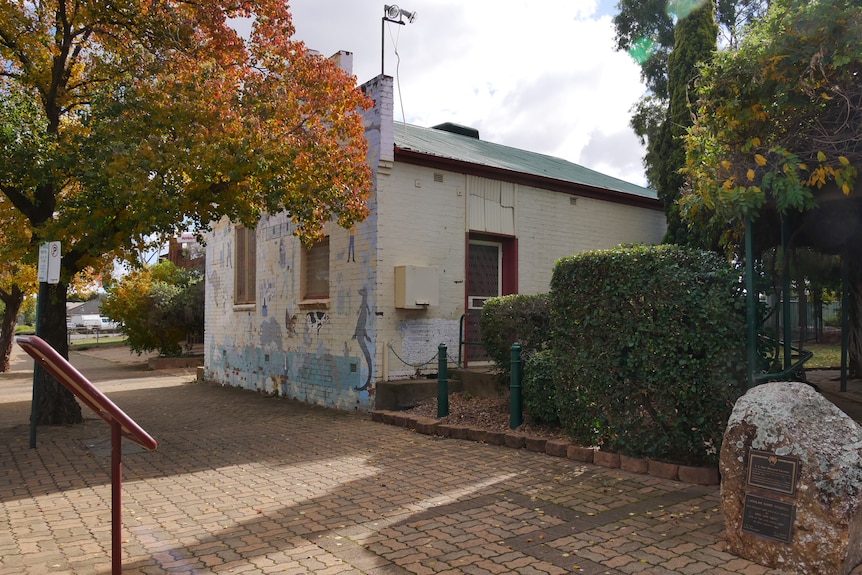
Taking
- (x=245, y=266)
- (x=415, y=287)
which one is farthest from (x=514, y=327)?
(x=245, y=266)

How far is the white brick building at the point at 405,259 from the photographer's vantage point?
10586 millimetres

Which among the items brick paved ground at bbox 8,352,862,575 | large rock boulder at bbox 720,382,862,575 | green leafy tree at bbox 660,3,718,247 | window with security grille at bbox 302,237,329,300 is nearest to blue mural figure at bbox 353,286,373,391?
window with security grille at bbox 302,237,329,300

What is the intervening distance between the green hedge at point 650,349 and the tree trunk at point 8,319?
19356 millimetres

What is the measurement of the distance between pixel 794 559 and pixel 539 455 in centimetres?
341

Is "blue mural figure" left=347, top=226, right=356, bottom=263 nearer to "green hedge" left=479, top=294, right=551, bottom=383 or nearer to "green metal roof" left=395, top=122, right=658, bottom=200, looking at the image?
"green metal roof" left=395, top=122, right=658, bottom=200

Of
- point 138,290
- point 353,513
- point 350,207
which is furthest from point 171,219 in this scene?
point 138,290

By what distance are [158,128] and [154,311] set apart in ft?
51.7

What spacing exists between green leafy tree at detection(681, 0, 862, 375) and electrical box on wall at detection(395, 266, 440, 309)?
5.04m

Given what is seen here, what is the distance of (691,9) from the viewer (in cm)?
1491

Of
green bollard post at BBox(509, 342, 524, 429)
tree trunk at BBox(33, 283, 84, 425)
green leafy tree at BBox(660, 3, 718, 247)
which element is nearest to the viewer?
green bollard post at BBox(509, 342, 524, 429)

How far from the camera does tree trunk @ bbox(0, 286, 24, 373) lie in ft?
68.1

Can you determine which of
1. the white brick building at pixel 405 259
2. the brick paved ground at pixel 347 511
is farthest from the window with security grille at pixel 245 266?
the brick paved ground at pixel 347 511

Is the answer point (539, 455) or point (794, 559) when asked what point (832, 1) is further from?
point (539, 455)

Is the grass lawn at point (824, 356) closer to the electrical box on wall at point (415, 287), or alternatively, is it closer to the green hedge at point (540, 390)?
the green hedge at point (540, 390)
